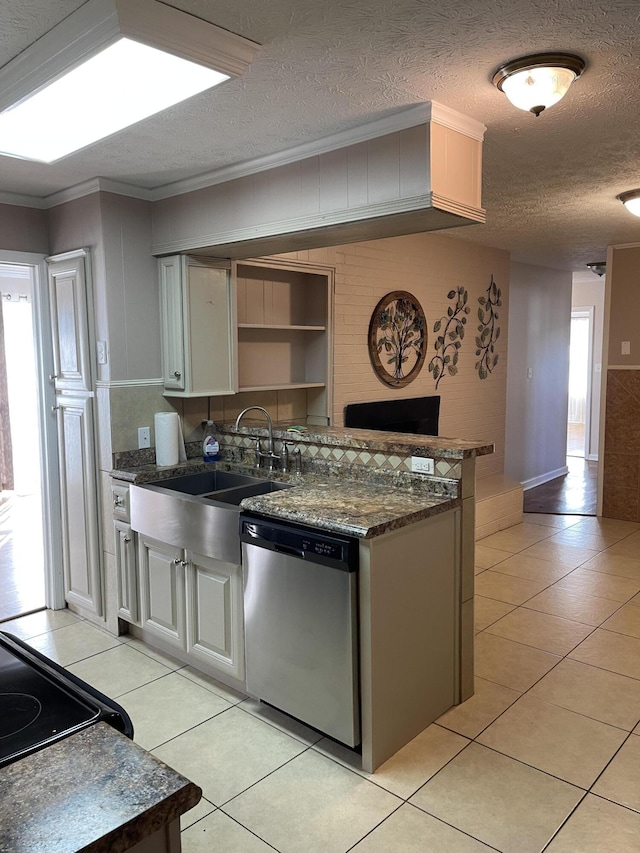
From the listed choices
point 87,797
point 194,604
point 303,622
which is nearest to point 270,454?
point 194,604

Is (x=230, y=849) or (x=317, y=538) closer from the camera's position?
(x=230, y=849)

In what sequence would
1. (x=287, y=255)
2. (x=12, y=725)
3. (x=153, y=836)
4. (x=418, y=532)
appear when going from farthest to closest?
(x=287, y=255)
(x=418, y=532)
(x=12, y=725)
(x=153, y=836)

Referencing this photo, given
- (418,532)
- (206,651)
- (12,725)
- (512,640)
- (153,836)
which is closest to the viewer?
(153,836)

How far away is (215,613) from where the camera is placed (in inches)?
115

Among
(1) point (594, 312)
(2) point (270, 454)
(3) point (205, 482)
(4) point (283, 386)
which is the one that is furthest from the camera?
(1) point (594, 312)

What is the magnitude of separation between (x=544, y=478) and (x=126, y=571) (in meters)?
5.70

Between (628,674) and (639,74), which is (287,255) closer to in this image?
(639,74)

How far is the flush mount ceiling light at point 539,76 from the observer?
199cm

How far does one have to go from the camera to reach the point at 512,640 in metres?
3.47

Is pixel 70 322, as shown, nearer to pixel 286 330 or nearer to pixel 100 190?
pixel 100 190

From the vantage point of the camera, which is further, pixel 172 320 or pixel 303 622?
pixel 172 320

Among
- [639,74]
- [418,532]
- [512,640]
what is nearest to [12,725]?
[418,532]

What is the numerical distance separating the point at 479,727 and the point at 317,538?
1109mm

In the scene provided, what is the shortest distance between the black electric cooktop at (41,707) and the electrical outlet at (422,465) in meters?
1.82
